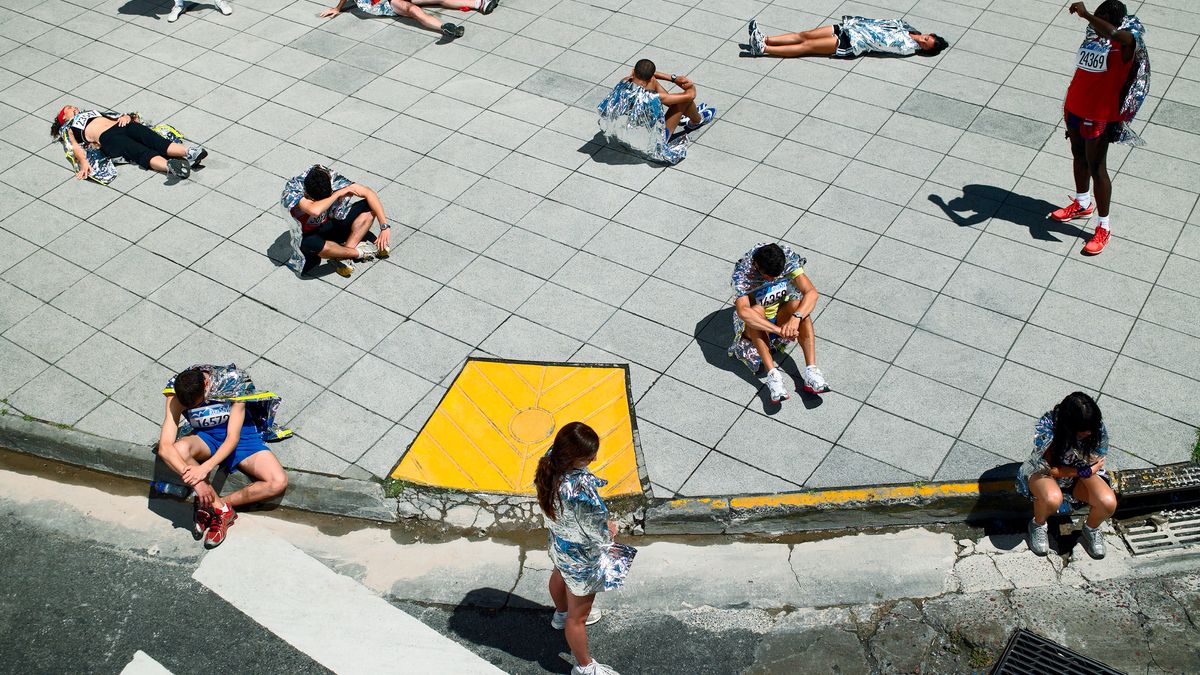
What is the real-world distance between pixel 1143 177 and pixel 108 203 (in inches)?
388

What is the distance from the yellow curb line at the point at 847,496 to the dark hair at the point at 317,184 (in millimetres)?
4089

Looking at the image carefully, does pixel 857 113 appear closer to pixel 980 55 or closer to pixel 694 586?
pixel 980 55

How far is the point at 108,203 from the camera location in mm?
10102

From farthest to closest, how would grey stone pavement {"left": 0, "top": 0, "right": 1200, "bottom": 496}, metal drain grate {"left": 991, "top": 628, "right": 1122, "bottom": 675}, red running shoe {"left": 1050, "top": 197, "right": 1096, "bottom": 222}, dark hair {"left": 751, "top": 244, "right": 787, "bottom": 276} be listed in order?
red running shoe {"left": 1050, "top": 197, "right": 1096, "bottom": 222}, grey stone pavement {"left": 0, "top": 0, "right": 1200, "bottom": 496}, dark hair {"left": 751, "top": 244, "right": 787, "bottom": 276}, metal drain grate {"left": 991, "top": 628, "right": 1122, "bottom": 675}

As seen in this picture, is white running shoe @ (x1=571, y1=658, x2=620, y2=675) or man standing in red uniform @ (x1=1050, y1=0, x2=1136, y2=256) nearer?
white running shoe @ (x1=571, y1=658, x2=620, y2=675)

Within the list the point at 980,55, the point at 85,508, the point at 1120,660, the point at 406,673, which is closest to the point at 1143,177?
the point at 980,55

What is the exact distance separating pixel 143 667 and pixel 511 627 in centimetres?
220

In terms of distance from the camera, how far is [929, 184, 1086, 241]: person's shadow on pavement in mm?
9250

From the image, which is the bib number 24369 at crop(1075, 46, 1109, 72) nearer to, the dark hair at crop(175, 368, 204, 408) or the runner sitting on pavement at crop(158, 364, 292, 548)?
the runner sitting on pavement at crop(158, 364, 292, 548)

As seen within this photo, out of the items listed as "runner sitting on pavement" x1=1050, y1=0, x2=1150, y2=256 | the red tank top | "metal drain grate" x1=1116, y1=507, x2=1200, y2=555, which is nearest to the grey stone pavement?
"metal drain grate" x1=1116, y1=507, x2=1200, y2=555

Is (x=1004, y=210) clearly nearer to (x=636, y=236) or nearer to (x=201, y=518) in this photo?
(x=636, y=236)

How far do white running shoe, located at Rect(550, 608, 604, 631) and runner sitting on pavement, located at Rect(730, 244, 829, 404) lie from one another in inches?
84.6

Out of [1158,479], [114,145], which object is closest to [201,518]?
[114,145]

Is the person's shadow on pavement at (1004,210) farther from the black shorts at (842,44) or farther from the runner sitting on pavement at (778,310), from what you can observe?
the black shorts at (842,44)
